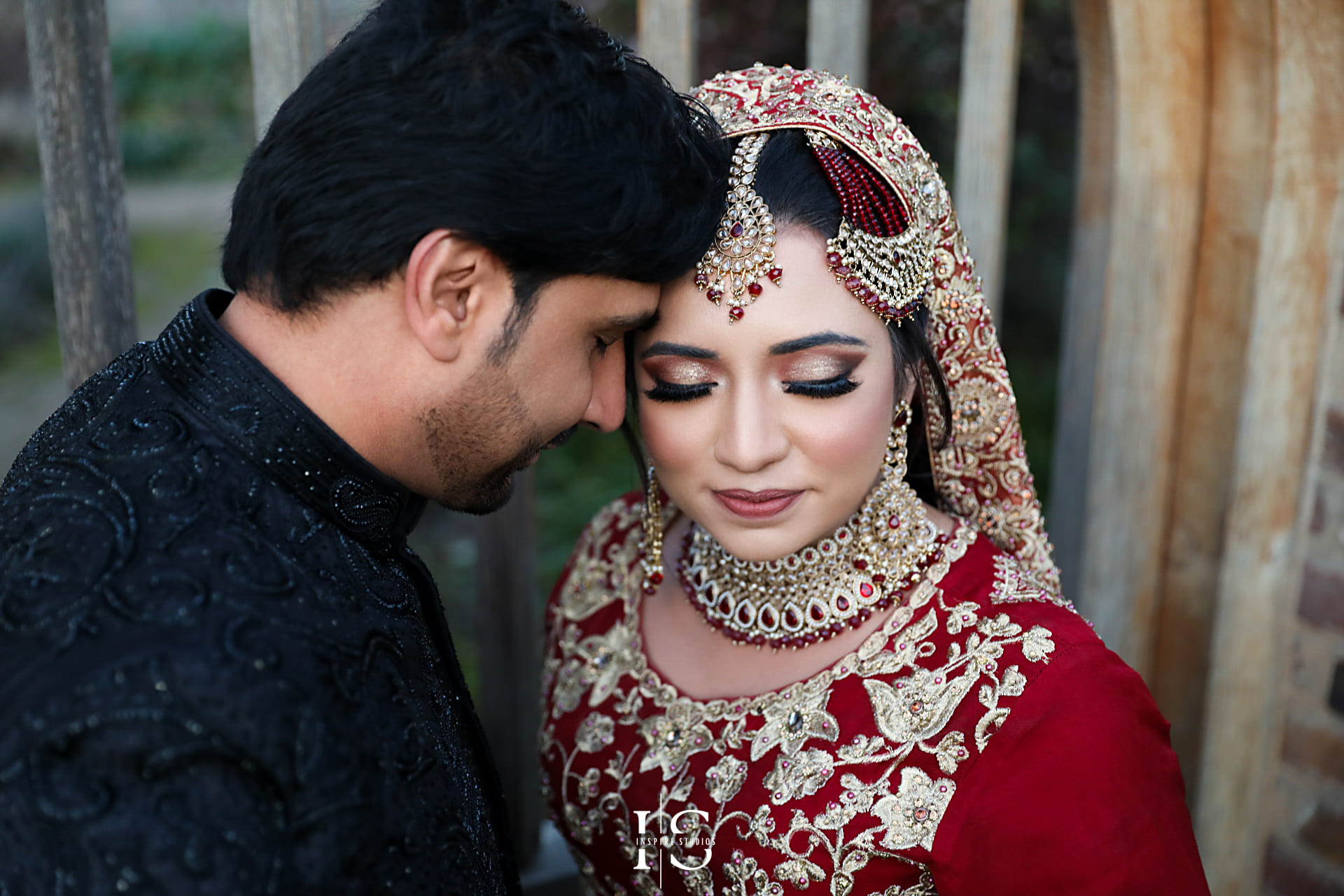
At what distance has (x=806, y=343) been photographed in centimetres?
153

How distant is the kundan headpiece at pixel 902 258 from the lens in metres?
1.57

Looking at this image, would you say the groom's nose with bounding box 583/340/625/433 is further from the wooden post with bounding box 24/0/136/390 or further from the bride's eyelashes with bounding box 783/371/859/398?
the wooden post with bounding box 24/0/136/390

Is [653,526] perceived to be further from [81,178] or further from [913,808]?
[81,178]

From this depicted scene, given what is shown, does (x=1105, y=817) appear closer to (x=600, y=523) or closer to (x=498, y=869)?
(x=498, y=869)

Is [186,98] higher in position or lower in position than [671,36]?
higher

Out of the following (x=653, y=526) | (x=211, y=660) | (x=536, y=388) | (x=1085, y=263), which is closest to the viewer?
(x=211, y=660)

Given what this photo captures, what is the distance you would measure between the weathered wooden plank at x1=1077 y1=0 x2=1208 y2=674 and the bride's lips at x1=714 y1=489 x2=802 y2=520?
97 cm

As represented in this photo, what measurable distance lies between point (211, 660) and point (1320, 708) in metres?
1.84

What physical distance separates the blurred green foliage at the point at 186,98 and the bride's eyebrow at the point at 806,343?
8431 mm

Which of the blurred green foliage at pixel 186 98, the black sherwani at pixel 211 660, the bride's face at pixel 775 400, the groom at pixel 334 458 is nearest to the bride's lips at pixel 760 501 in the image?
the bride's face at pixel 775 400

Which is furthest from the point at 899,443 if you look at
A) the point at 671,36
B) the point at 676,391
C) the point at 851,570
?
the point at 671,36

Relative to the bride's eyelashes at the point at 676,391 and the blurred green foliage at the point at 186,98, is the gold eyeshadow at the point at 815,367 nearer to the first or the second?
the bride's eyelashes at the point at 676,391

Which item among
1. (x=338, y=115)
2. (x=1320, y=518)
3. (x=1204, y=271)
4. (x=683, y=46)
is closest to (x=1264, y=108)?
(x=1204, y=271)

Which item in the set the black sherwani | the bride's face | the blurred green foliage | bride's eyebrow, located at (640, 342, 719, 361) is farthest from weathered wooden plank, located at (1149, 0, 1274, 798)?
the blurred green foliage
